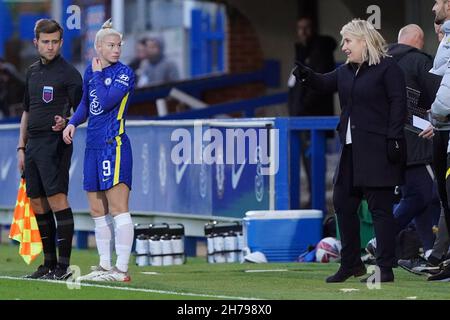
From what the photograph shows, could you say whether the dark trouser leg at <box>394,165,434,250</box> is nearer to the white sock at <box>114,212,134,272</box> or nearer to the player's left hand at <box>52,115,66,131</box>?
the white sock at <box>114,212,134,272</box>

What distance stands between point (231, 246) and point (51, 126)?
142 inches

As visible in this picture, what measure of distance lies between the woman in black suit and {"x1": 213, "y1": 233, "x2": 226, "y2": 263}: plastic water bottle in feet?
12.0

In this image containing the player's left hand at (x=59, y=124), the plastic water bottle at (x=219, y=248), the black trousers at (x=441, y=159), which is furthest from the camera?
the plastic water bottle at (x=219, y=248)

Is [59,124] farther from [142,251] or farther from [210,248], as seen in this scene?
[210,248]

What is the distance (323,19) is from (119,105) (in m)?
10.8

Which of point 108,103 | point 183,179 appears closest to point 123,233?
point 108,103

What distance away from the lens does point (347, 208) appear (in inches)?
474

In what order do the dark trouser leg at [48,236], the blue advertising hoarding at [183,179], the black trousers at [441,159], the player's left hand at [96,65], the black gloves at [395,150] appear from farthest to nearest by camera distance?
the blue advertising hoarding at [183,179] < the dark trouser leg at [48,236] < the black trousers at [441,159] < the player's left hand at [96,65] < the black gloves at [395,150]

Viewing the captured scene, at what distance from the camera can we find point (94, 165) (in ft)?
39.3

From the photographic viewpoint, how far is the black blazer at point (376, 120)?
11766mm

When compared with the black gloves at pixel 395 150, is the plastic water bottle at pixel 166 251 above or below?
below

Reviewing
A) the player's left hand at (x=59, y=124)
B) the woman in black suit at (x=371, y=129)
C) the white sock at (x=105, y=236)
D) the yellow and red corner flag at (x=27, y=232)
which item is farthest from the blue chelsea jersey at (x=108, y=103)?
the yellow and red corner flag at (x=27, y=232)

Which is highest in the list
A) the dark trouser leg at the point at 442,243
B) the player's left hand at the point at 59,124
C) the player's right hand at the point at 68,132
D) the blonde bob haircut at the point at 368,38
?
the blonde bob haircut at the point at 368,38

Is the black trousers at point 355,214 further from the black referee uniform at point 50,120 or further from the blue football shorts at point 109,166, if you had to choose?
the black referee uniform at point 50,120
